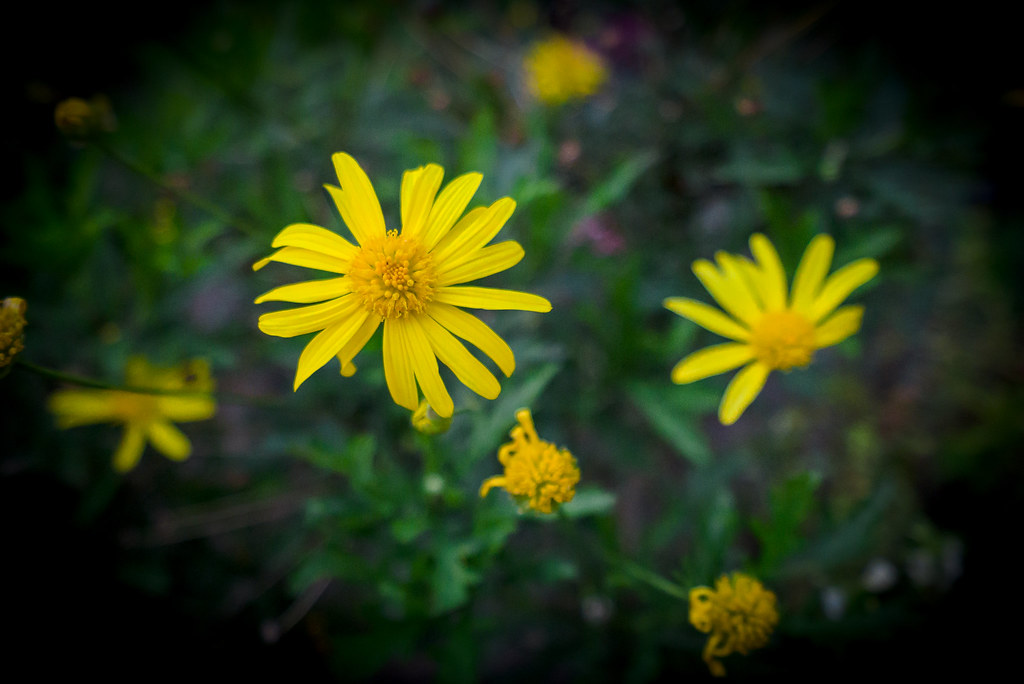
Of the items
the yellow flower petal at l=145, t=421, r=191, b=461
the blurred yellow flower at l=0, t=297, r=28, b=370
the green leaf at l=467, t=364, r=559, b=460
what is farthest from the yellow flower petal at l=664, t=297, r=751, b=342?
the yellow flower petal at l=145, t=421, r=191, b=461

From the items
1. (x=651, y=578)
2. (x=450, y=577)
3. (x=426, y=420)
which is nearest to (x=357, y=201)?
(x=426, y=420)

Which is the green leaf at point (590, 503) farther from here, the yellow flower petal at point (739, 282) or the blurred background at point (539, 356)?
the yellow flower petal at point (739, 282)

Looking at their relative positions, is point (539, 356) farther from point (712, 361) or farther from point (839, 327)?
point (839, 327)

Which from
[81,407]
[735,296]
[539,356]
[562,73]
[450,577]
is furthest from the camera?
[562,73]

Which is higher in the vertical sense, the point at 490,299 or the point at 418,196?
the point at 418,196

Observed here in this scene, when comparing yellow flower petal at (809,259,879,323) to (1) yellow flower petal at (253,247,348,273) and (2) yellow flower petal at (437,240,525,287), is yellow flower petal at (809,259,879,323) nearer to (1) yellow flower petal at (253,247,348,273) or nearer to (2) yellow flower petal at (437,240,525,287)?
(2) yellow flower petal at (437,240,525,287)

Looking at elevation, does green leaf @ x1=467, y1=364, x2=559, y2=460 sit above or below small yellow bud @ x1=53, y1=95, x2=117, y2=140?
below

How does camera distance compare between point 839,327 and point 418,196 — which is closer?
point 418,196
